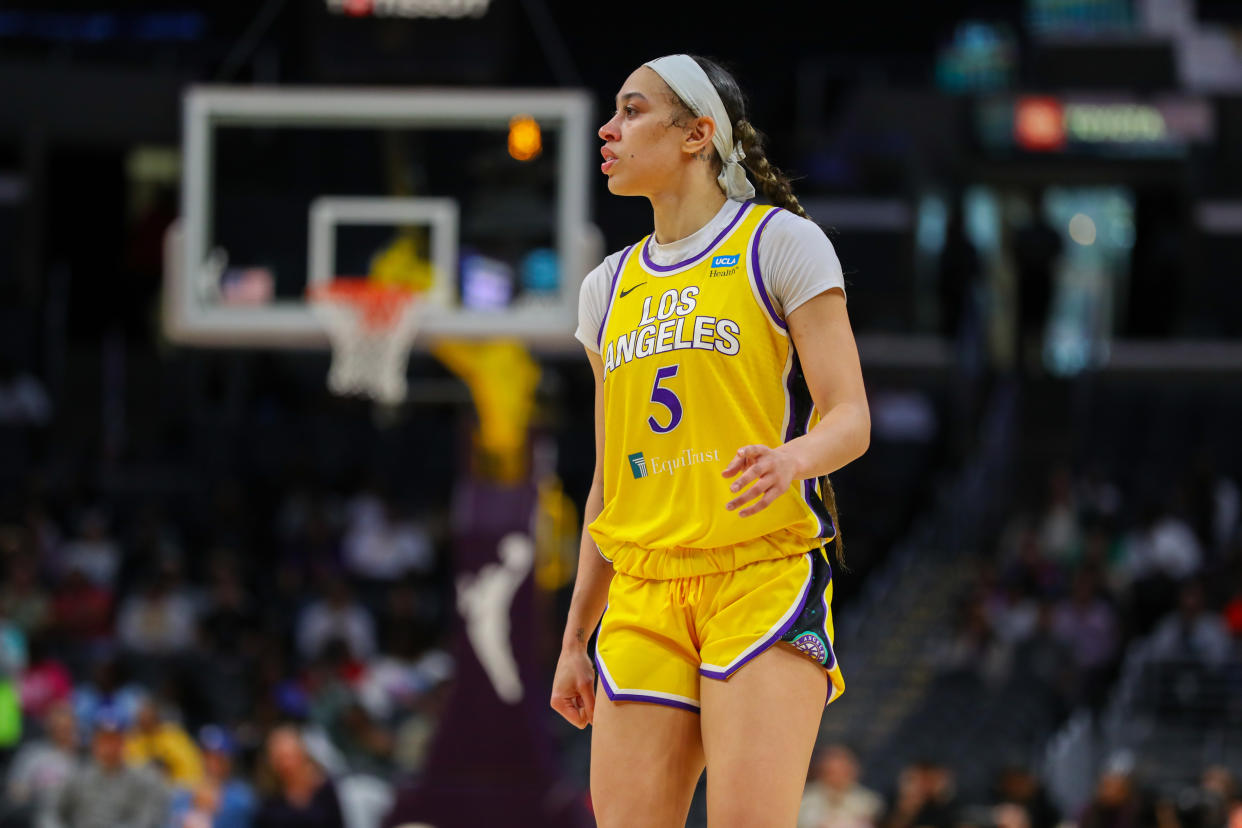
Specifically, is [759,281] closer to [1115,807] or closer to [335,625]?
[1115,807]

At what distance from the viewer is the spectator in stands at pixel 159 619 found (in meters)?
15.1

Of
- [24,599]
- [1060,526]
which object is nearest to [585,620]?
[24,599]

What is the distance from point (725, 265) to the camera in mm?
3797

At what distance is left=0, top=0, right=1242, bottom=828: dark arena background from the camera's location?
11367 mm

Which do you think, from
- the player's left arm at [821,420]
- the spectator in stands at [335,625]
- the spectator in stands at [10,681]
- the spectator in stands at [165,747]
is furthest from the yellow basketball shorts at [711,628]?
the spectator in stands at [335,625]

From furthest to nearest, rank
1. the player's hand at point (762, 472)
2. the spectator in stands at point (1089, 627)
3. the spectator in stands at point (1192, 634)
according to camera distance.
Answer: the spectator in stands at point (1089, 627) → the spectator in stands at point (1192, 634) → the player's hand at point (762, 472)

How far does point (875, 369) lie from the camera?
70.5 feet

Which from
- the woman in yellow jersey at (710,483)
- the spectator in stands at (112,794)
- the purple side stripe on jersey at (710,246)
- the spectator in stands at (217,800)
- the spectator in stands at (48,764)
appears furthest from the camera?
the spectator in stands at (48,764)

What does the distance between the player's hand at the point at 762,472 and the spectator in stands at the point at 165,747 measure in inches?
374

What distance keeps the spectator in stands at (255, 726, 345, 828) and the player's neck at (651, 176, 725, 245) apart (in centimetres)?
749

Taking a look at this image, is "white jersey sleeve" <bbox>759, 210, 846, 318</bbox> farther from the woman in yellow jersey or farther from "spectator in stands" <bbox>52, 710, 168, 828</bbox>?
"spectator in stands" <bbox>52, 710, 168, 828</bbox>

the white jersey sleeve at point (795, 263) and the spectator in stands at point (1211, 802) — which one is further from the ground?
the white jersey sleeve at point (795, 263)

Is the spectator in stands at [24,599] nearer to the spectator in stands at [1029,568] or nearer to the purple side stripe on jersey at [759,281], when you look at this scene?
the spectator in stands at [1029,568]

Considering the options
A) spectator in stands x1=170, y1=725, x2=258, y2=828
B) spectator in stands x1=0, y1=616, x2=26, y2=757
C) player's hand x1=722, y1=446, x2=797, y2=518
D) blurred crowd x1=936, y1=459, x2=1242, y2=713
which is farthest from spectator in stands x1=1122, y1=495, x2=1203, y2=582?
player's hand x1=722, y1=446, x2=797, y2=518
